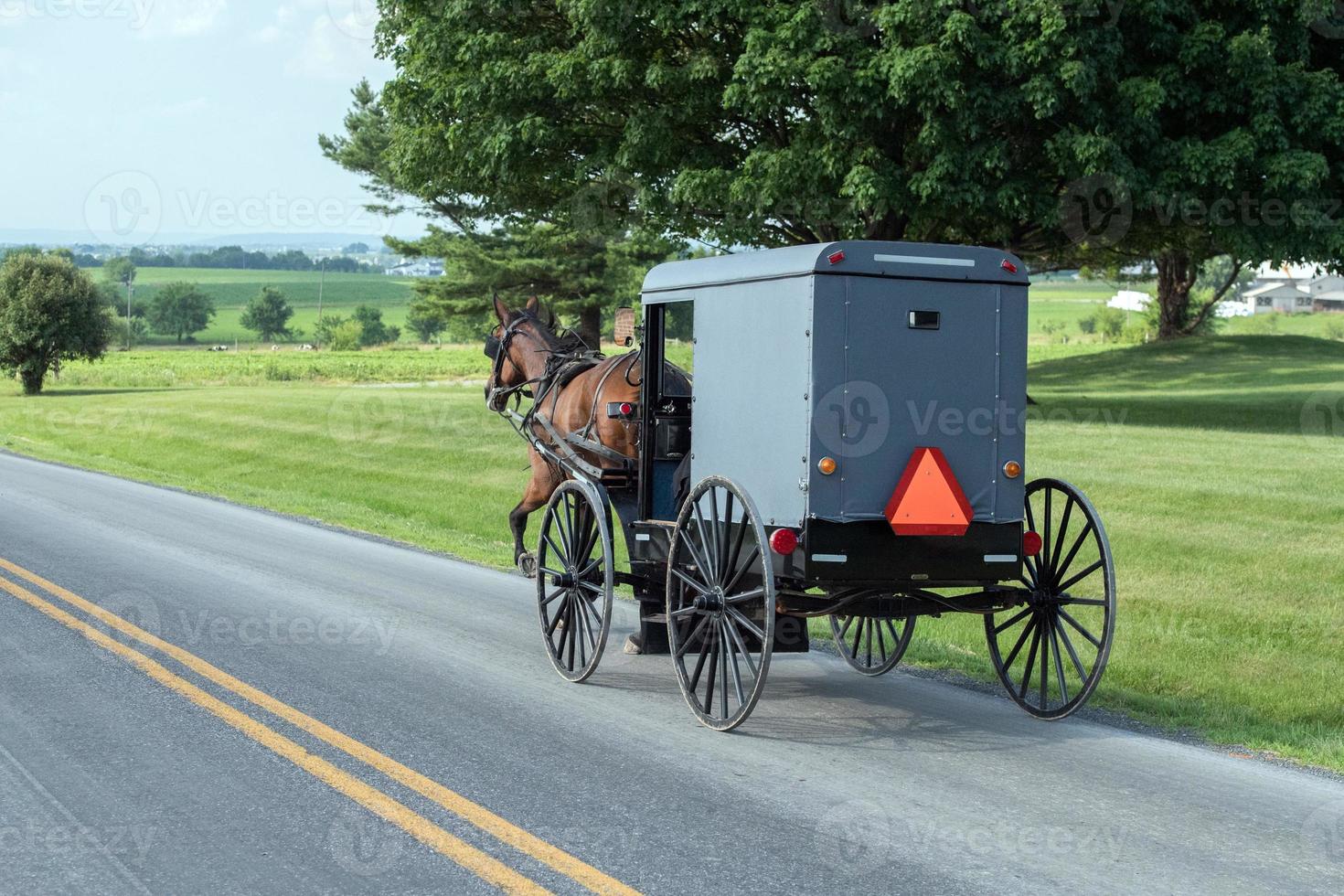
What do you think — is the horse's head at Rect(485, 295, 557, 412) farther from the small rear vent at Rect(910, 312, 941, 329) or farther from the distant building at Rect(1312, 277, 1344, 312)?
the distant building at Rect(1312, 277, 1344, 312)

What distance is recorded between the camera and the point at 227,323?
17275cm

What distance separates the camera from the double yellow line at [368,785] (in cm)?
527

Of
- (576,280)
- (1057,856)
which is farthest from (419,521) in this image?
(576,280)

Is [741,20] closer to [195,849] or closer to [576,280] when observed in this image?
[195,849]

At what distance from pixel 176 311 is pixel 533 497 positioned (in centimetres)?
15675

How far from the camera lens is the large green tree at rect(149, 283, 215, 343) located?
15750 centimetres

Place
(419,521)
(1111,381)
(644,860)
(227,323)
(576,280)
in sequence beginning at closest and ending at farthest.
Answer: (644,860) → (419,521) → (1111,381) → (576,280) → (227,323)

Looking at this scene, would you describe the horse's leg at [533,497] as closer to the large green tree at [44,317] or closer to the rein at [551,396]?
the rein at [551,396]

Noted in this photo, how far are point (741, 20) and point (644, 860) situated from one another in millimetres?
19976

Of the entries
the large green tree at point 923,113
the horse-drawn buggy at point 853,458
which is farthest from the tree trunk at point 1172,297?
the horse-drawn buggy at point 853,458

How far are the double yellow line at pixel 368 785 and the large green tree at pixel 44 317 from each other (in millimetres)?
51602

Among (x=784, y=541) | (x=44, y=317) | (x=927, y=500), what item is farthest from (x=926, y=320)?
(x=44, y=317)

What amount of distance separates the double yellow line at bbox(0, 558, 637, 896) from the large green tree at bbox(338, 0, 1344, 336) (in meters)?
14.9

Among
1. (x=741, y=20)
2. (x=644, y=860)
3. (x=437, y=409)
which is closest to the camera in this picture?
(x=644, y=860)
